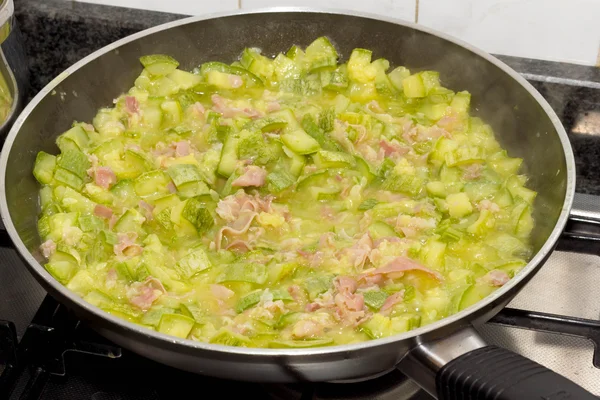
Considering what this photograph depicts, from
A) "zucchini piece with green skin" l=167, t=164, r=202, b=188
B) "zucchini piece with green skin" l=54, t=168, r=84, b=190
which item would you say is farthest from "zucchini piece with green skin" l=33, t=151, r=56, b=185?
"zucchini piece with green skin" l=167, t=164, r=202, b=188

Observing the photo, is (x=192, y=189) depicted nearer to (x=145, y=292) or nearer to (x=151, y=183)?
(x=151, y=183)

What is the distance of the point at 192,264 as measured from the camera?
126cm

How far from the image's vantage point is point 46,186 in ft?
4.66

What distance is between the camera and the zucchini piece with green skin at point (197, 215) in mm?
1317

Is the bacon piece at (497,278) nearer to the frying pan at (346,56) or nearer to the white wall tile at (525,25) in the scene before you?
the frying pan at (346,56)

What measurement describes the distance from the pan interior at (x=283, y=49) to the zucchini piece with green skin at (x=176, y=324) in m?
0.31

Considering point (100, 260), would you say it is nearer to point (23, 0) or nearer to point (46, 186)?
point (46, 186)

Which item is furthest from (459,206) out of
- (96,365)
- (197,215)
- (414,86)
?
(96,365)

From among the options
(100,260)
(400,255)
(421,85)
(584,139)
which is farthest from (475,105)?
(100,260)

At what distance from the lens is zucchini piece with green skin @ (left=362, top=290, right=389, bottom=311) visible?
118 centimetres

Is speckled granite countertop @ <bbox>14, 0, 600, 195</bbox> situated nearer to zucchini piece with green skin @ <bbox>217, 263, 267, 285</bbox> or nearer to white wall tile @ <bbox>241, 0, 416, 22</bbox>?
white wall tile @ <bbox>241, 0, 416, 22</bbox>

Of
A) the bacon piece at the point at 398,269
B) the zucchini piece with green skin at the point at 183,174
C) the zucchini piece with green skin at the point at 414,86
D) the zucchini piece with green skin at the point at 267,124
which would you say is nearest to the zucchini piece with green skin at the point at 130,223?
the zucchini piece with green skin at the point at 183,174

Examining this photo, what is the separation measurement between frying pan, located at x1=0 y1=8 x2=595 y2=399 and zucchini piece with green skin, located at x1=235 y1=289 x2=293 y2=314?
166 mm

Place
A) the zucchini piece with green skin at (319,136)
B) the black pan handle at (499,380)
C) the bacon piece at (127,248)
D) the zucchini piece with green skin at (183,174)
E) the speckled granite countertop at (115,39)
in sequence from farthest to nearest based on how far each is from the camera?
the speckled granite countertop at (115,39), the zucchini piece with green skin at (319,136), the zucchini piece with green skin at (183,174), the bacon piece at (127,248), the black pan handle at (499,380)
